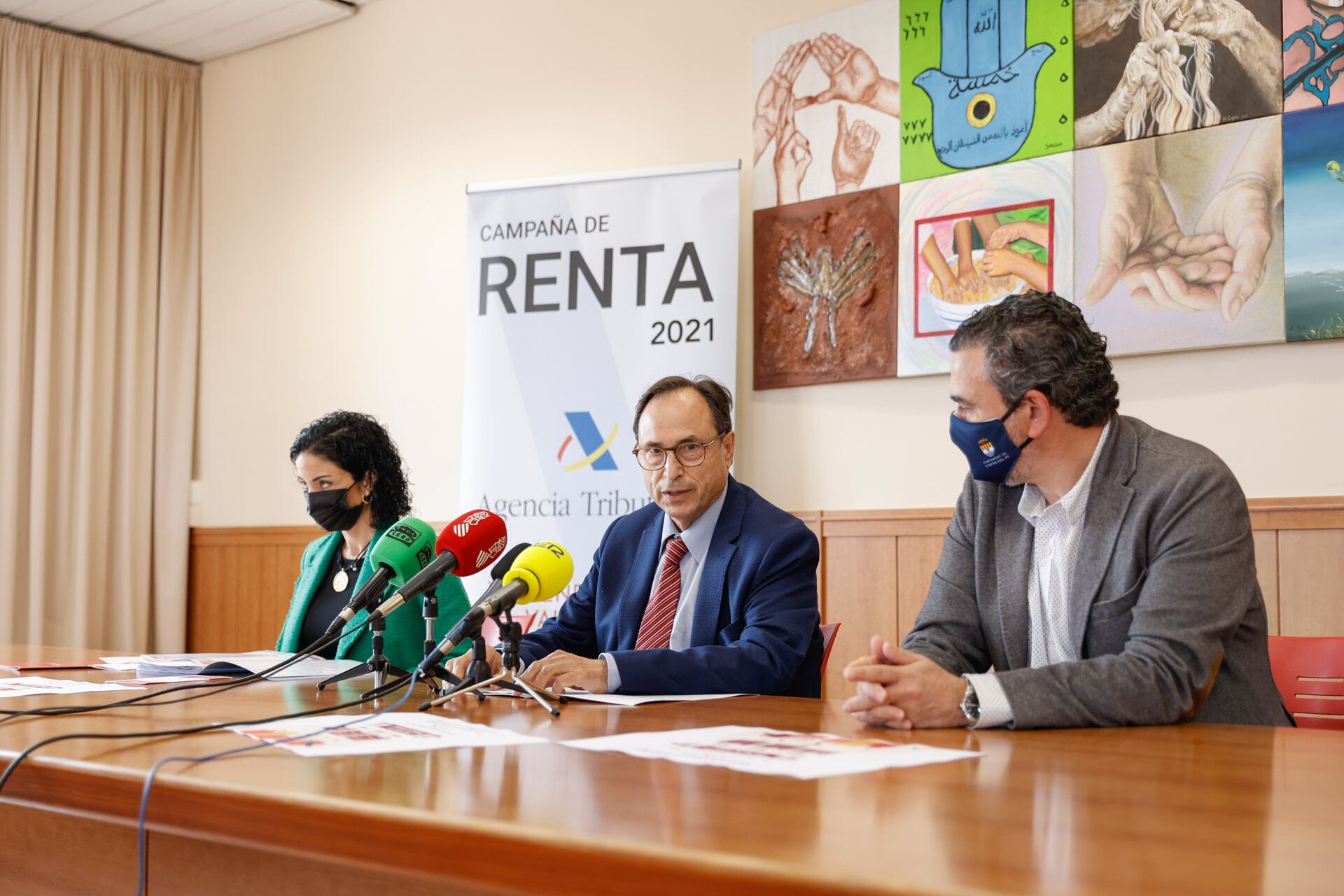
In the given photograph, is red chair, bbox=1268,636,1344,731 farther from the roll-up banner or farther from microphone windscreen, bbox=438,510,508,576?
the roll-up banner

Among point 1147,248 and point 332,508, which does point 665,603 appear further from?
point 1147,248

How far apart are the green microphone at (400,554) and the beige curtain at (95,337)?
13.4 ft

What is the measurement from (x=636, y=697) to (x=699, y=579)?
1.81ft

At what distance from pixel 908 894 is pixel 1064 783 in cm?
50

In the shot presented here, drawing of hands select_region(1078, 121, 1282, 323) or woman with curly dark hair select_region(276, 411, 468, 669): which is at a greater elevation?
drawing of hands select_region(1078, 121, 1282, 323)

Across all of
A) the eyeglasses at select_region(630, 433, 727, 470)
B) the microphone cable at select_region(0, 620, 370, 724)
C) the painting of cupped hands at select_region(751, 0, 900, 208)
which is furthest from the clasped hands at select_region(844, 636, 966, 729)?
the painting of cupped hands at select_region(751, 0, 900, 208)

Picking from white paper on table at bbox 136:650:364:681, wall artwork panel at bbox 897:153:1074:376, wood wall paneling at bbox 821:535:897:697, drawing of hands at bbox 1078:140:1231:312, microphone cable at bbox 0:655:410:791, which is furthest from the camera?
wood wall paneling at bbox 821:535:897:697

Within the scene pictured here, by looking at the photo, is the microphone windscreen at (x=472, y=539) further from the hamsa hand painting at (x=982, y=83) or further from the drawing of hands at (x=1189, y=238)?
the hamsa hand painting at (x=982, y=83)

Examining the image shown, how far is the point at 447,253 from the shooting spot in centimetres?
545

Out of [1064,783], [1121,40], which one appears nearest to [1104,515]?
[1064,783]

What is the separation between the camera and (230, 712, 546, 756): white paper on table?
1467mm

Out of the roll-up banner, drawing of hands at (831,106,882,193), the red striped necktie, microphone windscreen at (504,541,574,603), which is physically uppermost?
drawing of hands at (831,106,882,193)

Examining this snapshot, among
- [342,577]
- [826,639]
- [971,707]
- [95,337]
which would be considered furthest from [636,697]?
[95,337]

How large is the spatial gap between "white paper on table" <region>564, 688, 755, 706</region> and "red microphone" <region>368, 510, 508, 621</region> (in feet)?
0.89
